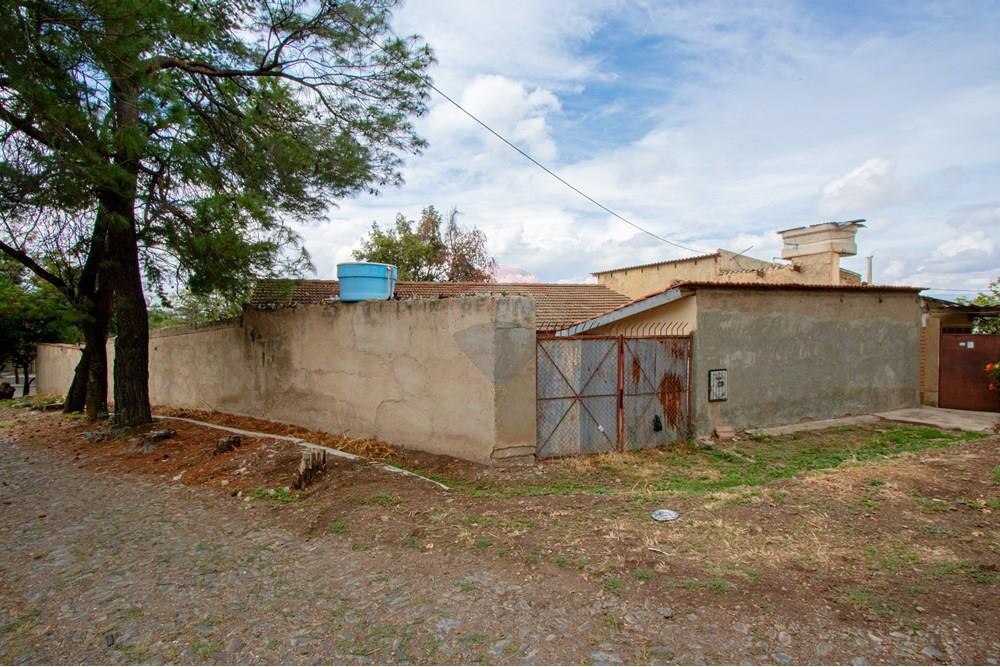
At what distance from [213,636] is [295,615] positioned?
0.45m

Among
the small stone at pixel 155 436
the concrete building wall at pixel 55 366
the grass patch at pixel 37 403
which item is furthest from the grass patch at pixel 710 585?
the concrete building wall at pixel 55 366

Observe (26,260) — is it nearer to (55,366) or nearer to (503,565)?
(503,565)

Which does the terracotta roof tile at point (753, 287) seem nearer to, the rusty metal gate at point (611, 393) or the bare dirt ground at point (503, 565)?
the rusty metal gate at point (611, 393)

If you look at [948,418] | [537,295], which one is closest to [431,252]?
[537,295]

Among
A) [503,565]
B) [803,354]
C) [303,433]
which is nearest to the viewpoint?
[503,565]

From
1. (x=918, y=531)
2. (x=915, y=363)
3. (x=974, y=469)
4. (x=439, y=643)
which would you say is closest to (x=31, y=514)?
(x=439, y=643)

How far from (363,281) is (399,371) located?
1.71 metres

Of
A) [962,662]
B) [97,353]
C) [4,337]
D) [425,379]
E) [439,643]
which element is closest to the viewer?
[962,662]

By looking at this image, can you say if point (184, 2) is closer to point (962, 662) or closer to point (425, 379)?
point (425, 379)

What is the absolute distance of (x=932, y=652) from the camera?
9.59 feet

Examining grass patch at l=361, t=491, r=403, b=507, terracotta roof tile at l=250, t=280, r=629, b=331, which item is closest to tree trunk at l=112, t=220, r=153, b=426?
terracotta roof tile at l=250, t=280, r=629, b=331

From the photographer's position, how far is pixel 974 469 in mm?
6465

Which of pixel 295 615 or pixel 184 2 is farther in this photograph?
pixel 184 2

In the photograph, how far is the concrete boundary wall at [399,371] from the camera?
22.6 feet
